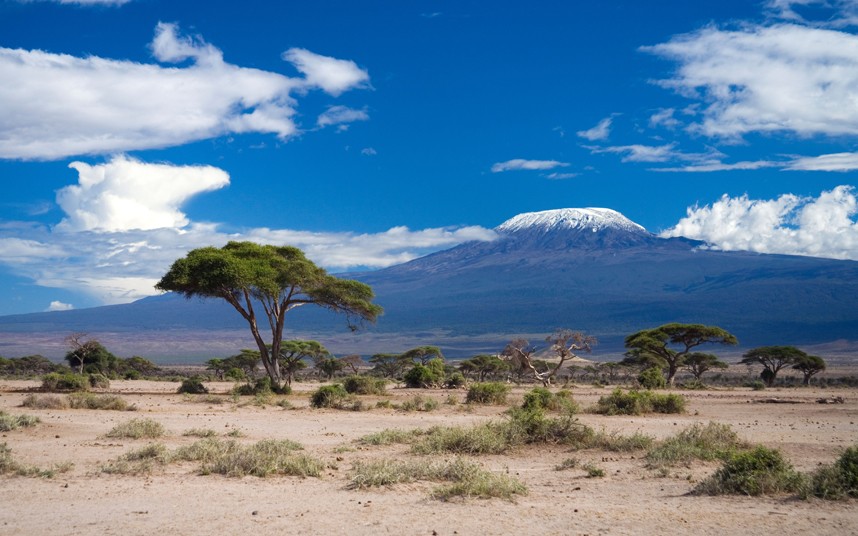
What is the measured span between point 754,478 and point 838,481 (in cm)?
106

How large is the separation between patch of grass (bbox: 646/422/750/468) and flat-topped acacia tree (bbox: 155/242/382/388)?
18.4 meters

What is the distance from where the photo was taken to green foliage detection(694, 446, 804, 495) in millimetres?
9984

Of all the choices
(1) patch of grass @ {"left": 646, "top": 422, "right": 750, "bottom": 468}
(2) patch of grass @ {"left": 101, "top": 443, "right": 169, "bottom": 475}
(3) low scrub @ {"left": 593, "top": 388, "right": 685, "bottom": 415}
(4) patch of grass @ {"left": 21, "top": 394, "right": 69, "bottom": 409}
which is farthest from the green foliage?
(4) patch of grass @ {"left": 21, "top": 394, "right": 69, "bottom": 409}

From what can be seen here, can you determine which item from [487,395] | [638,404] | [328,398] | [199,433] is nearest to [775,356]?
[487,395]

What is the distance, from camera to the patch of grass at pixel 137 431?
50.0ft

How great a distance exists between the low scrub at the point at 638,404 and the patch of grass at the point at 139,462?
46.0 ft

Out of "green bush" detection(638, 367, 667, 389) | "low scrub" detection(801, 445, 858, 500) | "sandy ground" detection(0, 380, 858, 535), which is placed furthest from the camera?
"green bush" detection(638, 367, 667, 389)

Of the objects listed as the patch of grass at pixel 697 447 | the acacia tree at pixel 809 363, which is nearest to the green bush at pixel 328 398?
the patch of grass at pixel 697 447

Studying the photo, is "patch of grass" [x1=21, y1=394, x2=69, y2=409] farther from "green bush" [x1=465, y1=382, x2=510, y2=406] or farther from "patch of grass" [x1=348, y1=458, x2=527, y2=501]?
"patch of grass" [x1=348, y1=458, x2=527, y2=501]

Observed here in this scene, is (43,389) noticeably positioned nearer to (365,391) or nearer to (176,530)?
(365,391)

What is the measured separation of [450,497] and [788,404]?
2267 cm

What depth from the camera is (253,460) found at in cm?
1180

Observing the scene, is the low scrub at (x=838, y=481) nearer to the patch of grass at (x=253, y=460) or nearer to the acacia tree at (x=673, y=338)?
the patch of grass at (x=253, y=460)

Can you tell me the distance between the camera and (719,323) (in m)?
194
